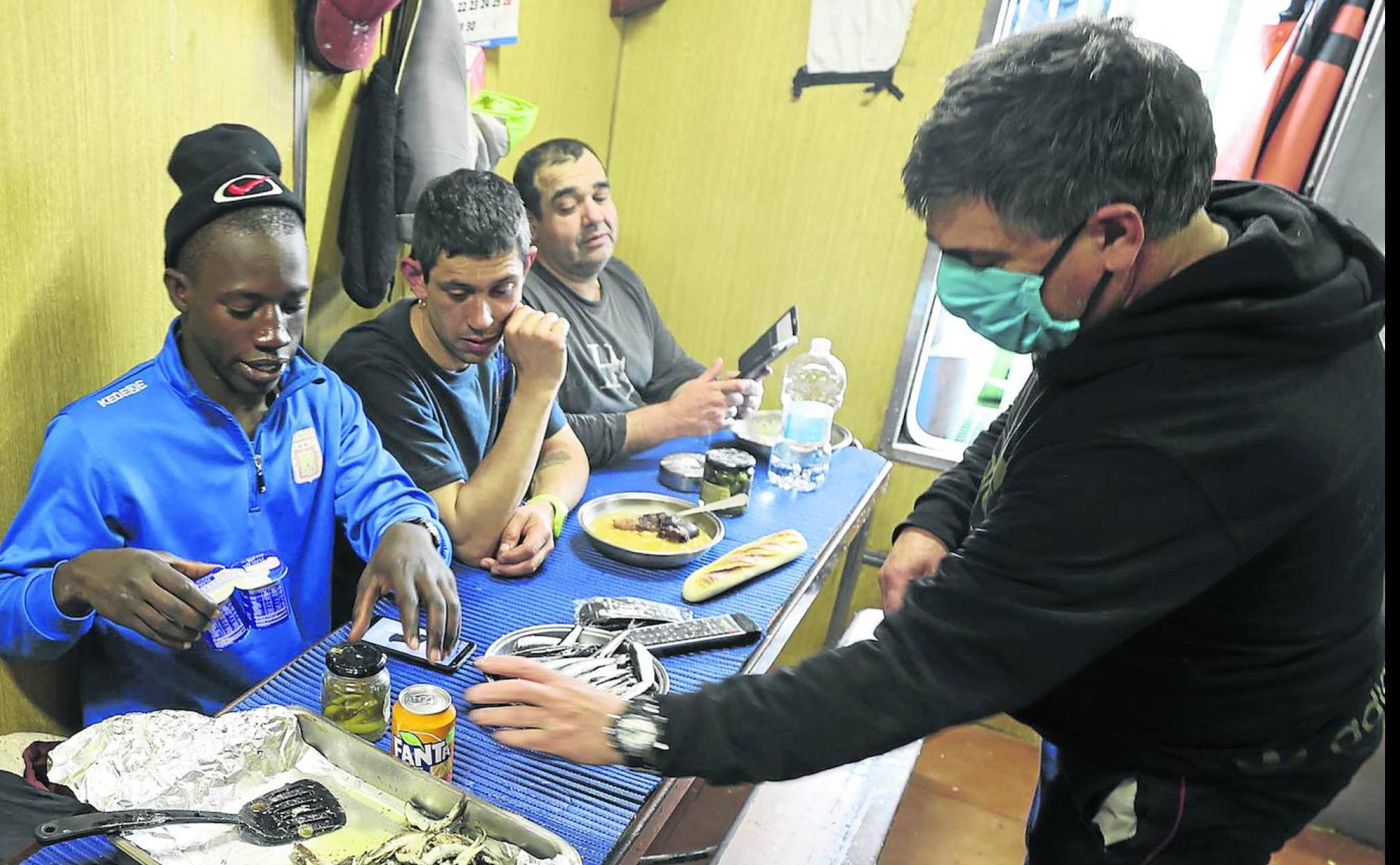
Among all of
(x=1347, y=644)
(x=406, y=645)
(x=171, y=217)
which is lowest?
(x=406, y=645)

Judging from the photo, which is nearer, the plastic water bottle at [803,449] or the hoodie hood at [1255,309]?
the hoodie hood at [1255,309]

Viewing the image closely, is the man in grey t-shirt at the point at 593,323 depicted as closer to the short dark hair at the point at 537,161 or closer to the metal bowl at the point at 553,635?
the short dark hair at the point at 537,161

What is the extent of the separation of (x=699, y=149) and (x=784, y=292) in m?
0.72

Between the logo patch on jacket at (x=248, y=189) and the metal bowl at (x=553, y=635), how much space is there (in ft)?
2.90

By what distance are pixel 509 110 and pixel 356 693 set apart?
2013 millimetres

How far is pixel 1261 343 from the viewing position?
996 millimetres

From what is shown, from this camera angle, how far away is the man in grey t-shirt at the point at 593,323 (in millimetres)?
2582

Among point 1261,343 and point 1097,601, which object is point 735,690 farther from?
point 1261,343

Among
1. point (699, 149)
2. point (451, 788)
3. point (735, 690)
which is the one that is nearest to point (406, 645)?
point (451, 788)

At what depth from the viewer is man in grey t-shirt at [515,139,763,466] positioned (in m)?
2.58

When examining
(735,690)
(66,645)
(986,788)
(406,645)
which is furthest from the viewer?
(986,788)

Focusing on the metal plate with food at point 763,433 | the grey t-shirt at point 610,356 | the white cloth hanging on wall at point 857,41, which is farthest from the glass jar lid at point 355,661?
the white cloth hanging on wall at point 857,41

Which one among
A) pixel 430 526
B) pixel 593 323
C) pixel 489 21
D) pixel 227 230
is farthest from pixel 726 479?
pixel 489 21

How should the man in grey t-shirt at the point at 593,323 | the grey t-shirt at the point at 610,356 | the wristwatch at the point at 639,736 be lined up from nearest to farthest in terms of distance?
the wristwatch at the point at 639,736, the grey t-shirt at the point at 610,356, the man in grey t-shirt at the point at 593,323
